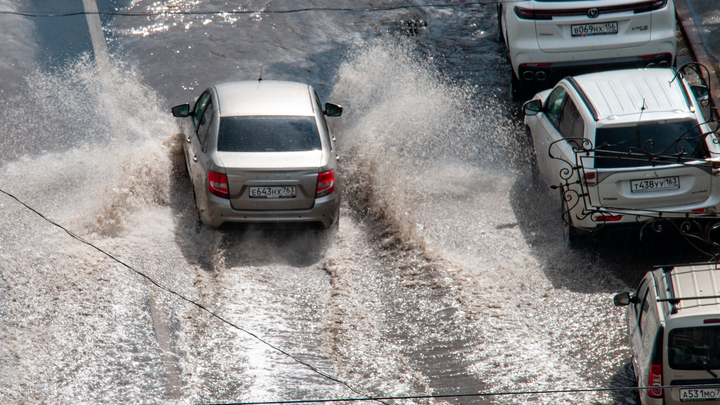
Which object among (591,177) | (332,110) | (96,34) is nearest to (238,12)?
(96,34)

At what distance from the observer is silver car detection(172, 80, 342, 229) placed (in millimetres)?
8203

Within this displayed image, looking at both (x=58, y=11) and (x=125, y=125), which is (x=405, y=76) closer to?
(x=125, y=125)

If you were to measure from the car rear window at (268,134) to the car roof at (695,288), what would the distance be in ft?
14.2

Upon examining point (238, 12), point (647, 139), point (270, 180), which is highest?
point (647, 139)

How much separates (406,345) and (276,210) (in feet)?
7.64

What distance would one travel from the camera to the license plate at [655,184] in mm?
7641

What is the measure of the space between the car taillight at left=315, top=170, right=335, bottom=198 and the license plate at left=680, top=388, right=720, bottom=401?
14.2ft

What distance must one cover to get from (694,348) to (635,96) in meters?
3.81

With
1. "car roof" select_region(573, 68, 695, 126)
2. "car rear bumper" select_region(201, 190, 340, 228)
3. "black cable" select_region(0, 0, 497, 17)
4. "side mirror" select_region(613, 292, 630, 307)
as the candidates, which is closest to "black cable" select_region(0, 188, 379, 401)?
"car rear bumper" select_region(201, 190, 340, 228)

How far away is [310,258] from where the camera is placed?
840cm

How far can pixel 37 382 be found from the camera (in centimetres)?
610

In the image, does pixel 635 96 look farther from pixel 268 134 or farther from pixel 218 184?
pixel 218 184

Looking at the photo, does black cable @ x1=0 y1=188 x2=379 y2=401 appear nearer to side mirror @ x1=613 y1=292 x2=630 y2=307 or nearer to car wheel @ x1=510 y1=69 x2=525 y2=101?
side mirror @ x1=613 y1=292 x2=630 y2=307

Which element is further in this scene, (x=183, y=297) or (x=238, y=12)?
(x=238, y=12)
